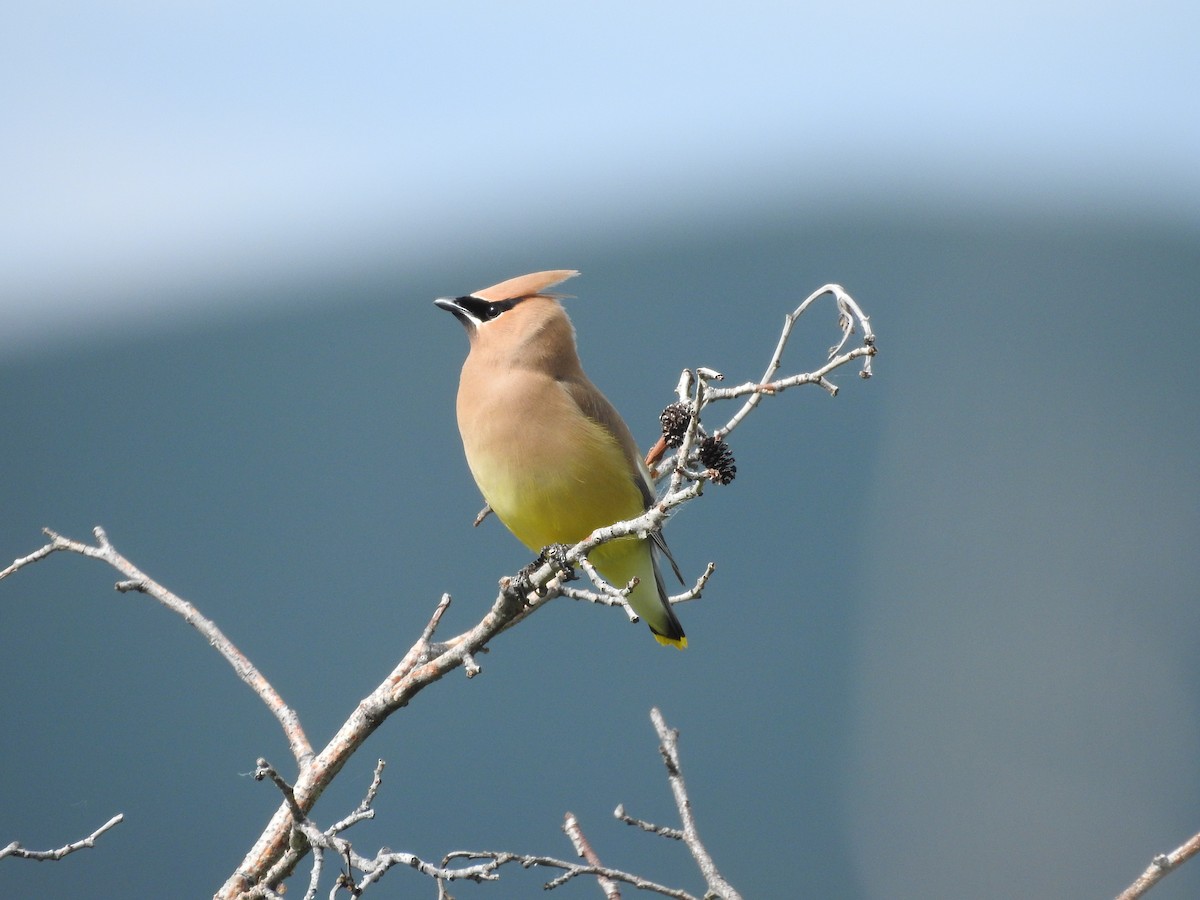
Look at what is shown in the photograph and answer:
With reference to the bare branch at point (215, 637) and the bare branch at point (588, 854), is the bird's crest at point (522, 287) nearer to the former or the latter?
the bare branch at point (215, 637)

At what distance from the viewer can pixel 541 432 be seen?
4422 mm

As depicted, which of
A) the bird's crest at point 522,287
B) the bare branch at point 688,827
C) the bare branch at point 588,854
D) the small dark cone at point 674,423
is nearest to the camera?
the bare branch at point 688,827

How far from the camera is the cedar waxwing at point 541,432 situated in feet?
14.4

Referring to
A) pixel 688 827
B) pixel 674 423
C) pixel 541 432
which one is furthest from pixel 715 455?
pixel 541 432

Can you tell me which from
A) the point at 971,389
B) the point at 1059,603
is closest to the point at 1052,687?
the point at 1059,603

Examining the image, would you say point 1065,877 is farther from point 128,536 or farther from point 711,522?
point 128,536

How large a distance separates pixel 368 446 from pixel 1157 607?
749 cm

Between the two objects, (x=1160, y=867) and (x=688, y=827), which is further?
(x=688, y=827)

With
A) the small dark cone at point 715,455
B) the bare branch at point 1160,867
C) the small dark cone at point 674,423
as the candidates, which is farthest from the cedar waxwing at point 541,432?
the bare branch at point 1160,867

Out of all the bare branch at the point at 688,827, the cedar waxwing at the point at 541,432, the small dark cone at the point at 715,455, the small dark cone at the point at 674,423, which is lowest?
the bare branch at the point at 688,827

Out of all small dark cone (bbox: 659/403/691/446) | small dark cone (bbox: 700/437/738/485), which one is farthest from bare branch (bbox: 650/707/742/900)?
small dark cone (bbox: 659/403/691/446)

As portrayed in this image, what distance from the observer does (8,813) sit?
12180 mm

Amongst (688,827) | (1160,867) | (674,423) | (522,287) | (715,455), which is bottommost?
(1160,867)

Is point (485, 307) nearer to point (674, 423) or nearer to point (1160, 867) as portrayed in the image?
point (674, 423)
